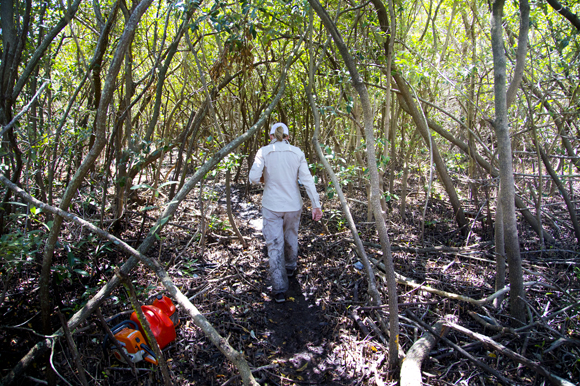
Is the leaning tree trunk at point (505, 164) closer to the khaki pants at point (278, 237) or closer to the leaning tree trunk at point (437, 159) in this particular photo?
the khaki pants at point (278, 237)

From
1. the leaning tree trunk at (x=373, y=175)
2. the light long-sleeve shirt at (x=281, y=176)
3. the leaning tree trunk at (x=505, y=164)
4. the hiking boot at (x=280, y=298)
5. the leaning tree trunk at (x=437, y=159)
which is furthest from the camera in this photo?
the leaning tree trunk at (x=437, y=159)

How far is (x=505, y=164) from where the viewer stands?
101 inches

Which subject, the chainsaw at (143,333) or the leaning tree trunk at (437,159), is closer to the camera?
the chainsaw at (143,333)

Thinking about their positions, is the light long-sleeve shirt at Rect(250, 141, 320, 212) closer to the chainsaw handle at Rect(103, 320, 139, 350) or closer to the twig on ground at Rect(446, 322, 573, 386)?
the chainsaw handle at Rect(103, 320, 139, 350)

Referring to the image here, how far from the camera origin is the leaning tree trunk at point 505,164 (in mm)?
2514

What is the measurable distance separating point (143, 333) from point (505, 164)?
2.89 m

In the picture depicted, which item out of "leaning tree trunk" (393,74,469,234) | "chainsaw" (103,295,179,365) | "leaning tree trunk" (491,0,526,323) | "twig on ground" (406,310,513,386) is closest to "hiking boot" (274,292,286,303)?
"chainsaw" (103,295,179,365)

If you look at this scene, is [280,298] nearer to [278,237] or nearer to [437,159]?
[278,237]

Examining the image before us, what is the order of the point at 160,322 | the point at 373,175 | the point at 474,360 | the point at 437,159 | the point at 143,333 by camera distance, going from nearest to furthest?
the point at 373,175
the point at 474,360
the point at 143,333
the point at 160,322
the point at 437,159

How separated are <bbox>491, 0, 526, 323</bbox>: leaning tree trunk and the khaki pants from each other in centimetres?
195

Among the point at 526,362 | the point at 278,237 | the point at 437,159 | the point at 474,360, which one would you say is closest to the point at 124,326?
the point at 278,237

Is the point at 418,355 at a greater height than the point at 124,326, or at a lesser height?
lesser

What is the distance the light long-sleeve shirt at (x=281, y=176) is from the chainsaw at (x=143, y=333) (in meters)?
1.44

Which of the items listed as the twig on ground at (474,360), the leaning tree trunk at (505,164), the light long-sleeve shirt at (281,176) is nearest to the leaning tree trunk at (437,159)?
the light long-sleeve shirt at (281,176)
